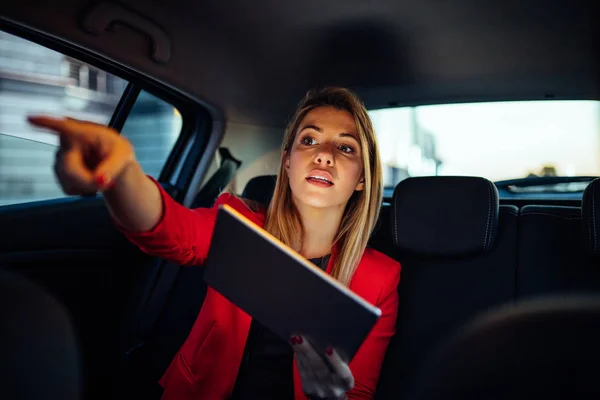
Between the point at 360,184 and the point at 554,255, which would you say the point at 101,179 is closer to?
the point at 360,184

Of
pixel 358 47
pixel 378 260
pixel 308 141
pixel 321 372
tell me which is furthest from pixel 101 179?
pixel 358 47

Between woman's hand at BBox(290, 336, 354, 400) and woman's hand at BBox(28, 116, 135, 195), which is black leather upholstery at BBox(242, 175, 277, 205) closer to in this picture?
woman's hand at BBox(290, 336, 354, 400)

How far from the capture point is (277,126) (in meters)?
3.25

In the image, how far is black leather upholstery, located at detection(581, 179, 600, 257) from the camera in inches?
65.6

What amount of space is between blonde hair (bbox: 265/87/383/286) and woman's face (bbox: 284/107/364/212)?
0.03m

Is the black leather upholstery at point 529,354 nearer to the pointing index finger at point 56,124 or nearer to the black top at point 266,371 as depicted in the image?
the pointing index finger at point 56,124

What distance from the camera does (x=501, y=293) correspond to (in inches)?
73.3

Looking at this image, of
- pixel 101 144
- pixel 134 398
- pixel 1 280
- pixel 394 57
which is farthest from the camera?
pixel 394 57

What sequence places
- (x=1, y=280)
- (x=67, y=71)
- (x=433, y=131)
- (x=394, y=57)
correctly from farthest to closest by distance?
(x=433, y=131) → (x=394, y=57) → (x=67, y=71) → (x=1, y=280)

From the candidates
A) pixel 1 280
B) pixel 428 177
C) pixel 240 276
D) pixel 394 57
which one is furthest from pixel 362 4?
pixel 1 280

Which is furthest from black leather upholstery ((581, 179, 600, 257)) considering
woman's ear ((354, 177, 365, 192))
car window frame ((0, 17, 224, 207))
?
car window frame ((0, 17, 224, 207))

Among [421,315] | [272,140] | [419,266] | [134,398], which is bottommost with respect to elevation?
[134,398]

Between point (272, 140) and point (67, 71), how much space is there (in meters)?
1.39

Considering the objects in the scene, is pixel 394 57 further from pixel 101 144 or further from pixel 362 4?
pixel 101 144
